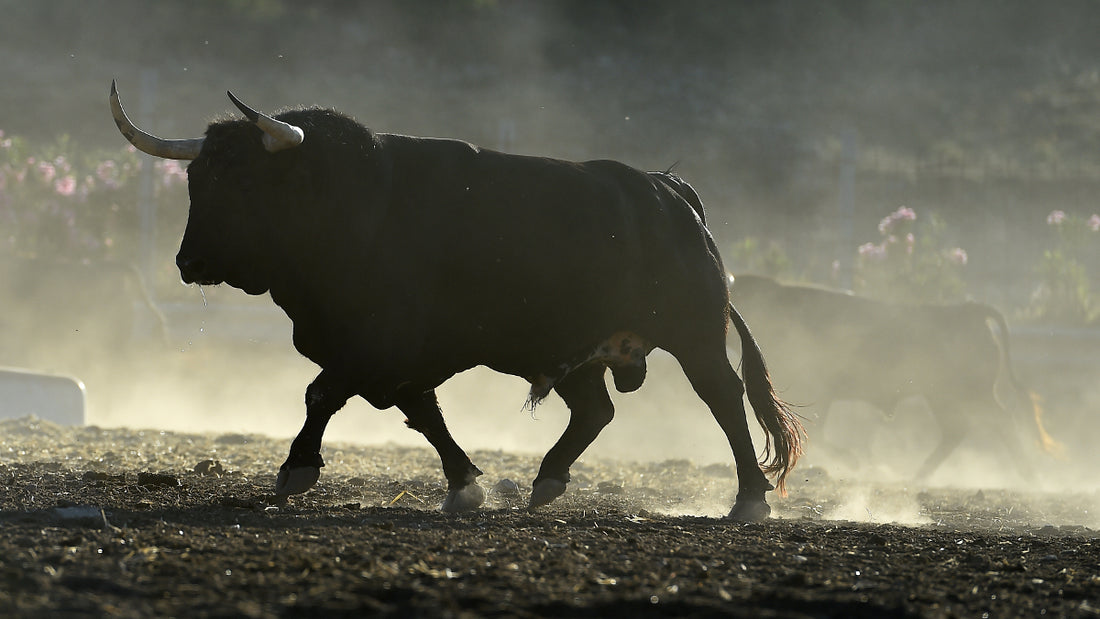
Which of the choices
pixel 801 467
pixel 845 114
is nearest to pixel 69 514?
pixel 801 467

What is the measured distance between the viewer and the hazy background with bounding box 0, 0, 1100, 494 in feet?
43.6

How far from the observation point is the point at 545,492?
5.68m

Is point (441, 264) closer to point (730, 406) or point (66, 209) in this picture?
point (730, 406)

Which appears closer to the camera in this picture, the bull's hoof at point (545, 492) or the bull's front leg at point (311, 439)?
the bull's front leg at point (311, 439)

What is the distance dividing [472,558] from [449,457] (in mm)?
2052

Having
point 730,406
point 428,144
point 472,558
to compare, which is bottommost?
point 472,558

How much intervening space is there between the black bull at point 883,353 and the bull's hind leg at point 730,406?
526cm

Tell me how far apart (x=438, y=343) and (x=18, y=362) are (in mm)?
9547

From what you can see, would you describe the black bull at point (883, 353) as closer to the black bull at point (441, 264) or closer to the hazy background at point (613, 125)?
the hazy background at point (613, 125)

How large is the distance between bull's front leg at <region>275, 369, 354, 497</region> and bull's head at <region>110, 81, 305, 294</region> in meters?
0.51

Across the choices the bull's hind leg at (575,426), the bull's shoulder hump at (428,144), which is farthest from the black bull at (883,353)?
the bull's shoulder hump at (428,144)

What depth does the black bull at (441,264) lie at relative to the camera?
16.4 feet

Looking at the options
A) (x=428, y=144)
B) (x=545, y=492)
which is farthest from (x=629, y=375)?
(x=428, y=144)

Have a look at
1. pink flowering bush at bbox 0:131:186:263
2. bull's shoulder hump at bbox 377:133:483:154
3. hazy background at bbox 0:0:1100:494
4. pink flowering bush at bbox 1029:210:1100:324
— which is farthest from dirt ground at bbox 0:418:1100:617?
pink flowering bush at bbox 1029:210:1100:324
